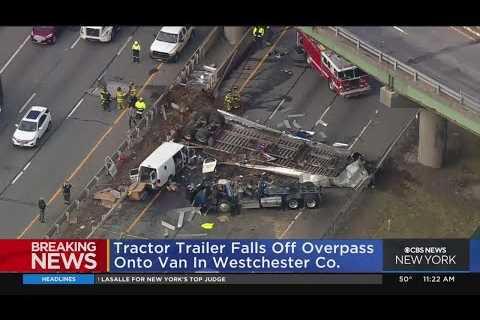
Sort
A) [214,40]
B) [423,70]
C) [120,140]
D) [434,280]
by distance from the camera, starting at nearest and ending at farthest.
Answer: [434,280] → [423,70] → [120,140] → [214,40]

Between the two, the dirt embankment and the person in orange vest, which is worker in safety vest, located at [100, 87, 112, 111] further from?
the dirt embankment

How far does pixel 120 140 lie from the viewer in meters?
95.7

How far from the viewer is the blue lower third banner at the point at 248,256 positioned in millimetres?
82750

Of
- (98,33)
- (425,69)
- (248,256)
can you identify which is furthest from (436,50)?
(98,33)

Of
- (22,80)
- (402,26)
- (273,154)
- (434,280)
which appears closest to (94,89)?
(22,80)

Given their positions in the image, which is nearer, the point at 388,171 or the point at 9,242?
the point at 9,242

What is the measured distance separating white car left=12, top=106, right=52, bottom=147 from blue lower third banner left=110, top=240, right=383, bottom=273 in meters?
13.1

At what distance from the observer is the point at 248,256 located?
273 feet

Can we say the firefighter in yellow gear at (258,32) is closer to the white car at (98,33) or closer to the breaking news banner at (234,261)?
the white car at (98,33)

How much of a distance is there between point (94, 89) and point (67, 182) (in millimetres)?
7952

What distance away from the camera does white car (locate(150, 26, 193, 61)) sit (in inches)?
3959

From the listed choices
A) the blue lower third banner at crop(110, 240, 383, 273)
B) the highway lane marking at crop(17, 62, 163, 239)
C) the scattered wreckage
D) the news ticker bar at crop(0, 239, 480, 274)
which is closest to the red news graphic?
the news ticker bar at crop(0, 239, 480, 274)

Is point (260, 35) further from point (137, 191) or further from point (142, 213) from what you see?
point (142, 213)

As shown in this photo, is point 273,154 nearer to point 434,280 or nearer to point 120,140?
point 120,140
